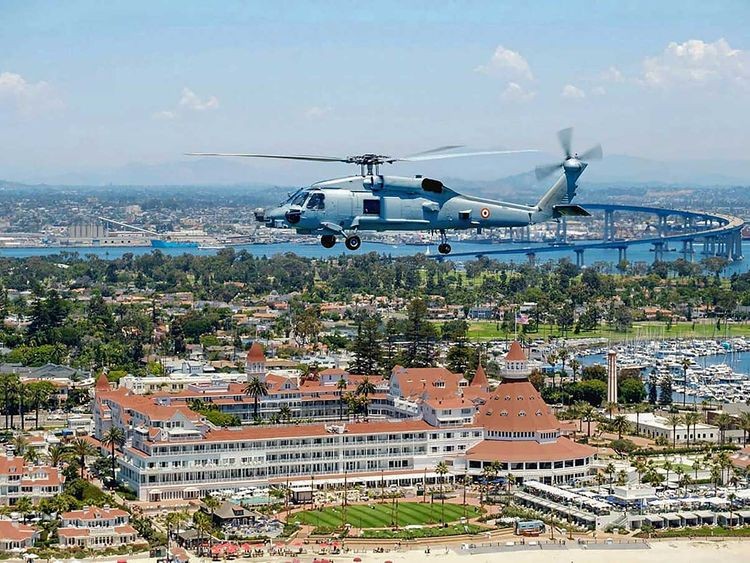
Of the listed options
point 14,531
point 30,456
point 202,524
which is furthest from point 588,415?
point 14,531

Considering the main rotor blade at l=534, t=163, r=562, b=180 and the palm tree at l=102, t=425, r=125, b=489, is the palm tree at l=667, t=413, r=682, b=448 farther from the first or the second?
the main rotor blade at l=534, t=163, r=562, b=180

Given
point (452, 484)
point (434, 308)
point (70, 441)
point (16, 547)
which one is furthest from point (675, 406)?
point (434, 308)

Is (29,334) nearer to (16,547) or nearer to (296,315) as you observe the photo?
(296,315)

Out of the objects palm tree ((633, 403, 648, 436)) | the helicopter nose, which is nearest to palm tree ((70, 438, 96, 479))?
palm tree ((633, 403, 648, 436))

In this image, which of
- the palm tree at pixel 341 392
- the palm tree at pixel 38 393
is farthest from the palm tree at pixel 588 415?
the palm tree at pixel 38 393

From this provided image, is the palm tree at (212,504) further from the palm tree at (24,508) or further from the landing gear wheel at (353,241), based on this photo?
the landing gear wheel at (353,241)
